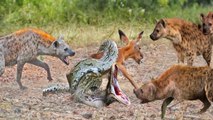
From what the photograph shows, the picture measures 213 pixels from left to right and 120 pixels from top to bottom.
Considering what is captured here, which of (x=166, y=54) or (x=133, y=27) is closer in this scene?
(x=166, y=54)

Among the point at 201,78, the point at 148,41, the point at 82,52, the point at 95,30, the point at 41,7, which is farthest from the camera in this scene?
the point at 41,7

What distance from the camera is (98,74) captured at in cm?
859

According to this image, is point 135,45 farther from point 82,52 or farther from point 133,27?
point 133,27

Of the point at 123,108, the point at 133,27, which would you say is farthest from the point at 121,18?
the point at 123,108

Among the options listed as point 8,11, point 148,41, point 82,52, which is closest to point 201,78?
point 82,52

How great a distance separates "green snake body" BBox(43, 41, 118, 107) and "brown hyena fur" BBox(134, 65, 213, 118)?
0.45 meters

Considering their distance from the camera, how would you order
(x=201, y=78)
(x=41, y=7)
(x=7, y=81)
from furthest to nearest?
(x=41, y=7)
(x=7, y=81)
(x=201, y=78)

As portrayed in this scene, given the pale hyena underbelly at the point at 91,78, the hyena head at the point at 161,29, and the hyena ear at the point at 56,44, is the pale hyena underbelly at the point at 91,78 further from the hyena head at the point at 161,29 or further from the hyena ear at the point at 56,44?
the hyena head at the point at 161,29

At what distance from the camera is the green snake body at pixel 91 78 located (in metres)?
8.58

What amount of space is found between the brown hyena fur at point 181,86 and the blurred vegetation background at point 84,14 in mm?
7365

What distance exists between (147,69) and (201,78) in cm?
414

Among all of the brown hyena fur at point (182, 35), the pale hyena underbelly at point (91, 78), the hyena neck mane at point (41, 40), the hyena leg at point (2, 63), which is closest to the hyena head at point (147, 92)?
the pale hyena underbelly at point (91, 78)

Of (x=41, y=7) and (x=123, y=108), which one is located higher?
(x=41, y=7)

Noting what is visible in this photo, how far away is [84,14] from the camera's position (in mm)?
19359
